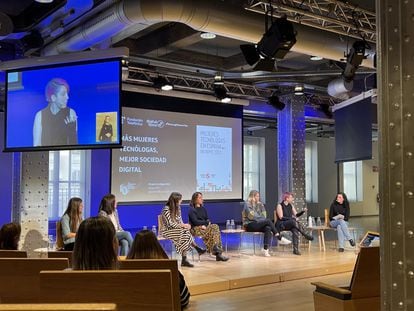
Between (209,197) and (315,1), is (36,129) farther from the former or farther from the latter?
(209,197)

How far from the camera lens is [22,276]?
310 cm

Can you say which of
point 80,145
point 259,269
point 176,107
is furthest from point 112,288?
point 176,107

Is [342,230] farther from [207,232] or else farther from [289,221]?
[207,232]

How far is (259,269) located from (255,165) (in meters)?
9.97

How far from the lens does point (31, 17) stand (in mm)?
6195

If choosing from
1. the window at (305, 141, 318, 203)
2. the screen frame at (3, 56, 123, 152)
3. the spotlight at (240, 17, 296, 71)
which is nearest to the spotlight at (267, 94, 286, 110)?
the spotlight at (240, 17, 296, 71)

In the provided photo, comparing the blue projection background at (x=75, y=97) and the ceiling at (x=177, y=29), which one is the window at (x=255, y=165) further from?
the blue projection background at (x=75, y=97)

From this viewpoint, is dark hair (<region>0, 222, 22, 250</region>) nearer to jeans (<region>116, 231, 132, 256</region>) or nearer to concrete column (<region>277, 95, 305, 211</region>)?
jeans (<region>116, 231, 132, 256</region>)

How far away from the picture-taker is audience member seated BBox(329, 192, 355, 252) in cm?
905

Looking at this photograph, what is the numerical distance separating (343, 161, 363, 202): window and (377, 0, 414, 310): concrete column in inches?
718

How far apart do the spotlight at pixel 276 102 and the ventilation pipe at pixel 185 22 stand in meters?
3.73

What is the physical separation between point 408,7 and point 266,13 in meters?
4.42

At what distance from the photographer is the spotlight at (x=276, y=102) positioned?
10.5m

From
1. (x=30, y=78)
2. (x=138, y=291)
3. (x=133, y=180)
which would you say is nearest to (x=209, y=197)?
(x=133, y=180)
